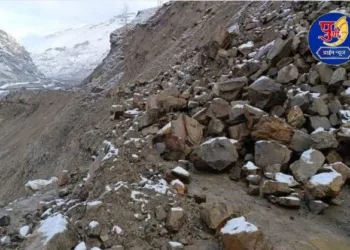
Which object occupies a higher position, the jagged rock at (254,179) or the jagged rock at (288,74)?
the jagged rock at (288,74)

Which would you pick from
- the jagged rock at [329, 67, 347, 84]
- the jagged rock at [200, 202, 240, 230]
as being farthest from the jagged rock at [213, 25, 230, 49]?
the jagged rock at [200, 202, 240, 230]

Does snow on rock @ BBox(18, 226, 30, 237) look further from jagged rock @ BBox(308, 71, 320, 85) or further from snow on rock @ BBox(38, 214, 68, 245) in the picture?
jagged rock @ BBox(308, 71, 320, 85)

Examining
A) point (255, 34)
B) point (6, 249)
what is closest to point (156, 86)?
point (255, 34)

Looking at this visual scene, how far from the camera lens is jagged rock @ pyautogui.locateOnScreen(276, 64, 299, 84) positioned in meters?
7.36

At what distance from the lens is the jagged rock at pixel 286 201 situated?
17.9 ft

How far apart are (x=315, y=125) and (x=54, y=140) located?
33.4 feet

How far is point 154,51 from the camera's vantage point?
18.7 meters

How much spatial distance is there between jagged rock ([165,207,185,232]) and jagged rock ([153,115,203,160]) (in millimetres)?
1770

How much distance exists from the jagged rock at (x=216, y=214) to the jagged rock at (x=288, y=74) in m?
3.34

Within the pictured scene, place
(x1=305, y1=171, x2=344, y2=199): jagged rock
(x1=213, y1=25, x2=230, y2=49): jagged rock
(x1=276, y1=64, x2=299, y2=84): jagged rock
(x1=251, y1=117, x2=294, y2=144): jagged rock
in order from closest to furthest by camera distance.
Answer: (x1=305, y1=171, x2=344, y2=199): jagged rock
(x1=251, y1=117, x2=294, y2=144): jagged rock
(x1=276, y1=64, x2=299, y2=84): jagged rock
(x1=213, y1=25, x2=230, y2=49): jagged rock

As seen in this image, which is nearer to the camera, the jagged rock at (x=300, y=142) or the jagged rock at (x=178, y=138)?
the jagged rock at (x=300, y=142)

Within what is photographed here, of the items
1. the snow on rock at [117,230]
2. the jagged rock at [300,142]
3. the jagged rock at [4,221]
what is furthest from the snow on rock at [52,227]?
the jagged rock at [300,142]

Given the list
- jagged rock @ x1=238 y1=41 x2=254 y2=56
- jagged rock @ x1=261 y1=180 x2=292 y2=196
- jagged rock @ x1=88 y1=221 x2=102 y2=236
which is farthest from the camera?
jagged rock @ x1=238 y1=41 x2=254 y2=56

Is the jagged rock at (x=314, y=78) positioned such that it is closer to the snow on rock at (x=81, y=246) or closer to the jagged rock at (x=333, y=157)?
the jagged rock at (x=333, y=157)
